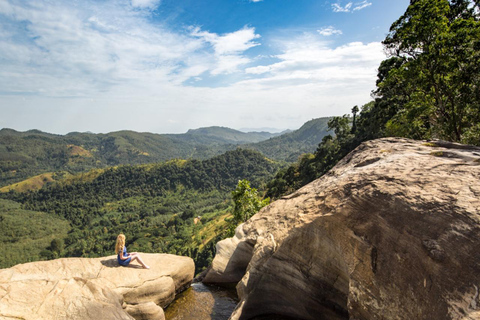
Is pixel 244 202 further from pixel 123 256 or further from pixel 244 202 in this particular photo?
pixel 123 256

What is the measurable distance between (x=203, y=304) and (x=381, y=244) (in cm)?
1257

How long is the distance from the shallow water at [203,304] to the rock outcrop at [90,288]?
66 cm

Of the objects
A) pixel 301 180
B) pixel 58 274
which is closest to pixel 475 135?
pixel 58 274

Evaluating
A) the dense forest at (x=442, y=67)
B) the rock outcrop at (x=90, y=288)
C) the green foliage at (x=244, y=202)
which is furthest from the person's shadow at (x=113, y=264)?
the dense forest at (x=442, y=67)

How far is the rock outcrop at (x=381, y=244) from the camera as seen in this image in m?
7.66

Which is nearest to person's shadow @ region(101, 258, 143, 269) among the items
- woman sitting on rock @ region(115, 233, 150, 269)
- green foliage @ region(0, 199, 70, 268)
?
woman sitting on rock @ region(115, 233, 150, 269)

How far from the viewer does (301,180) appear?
286 feet

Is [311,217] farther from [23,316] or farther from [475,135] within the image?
[475,135]

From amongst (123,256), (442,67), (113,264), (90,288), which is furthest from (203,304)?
(442,67)

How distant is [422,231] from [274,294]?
8.81 m

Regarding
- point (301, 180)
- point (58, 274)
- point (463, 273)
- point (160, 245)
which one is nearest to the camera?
point (463, 273)

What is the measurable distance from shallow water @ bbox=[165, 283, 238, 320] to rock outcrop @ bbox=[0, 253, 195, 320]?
2.16ft

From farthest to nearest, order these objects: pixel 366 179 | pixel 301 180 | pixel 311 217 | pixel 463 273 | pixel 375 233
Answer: pixel 301 180 → pixel 311 217 → pixel 366 179 → pixel 375 233 → pixel 463 273

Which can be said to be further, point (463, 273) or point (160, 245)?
point (160, 245)
